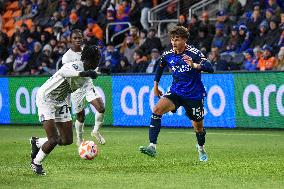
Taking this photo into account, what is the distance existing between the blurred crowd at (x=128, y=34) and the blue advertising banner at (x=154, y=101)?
1287 millimetres

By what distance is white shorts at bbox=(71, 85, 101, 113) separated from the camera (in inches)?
677

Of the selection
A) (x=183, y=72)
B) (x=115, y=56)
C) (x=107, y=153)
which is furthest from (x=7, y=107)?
(x=183, y=72)

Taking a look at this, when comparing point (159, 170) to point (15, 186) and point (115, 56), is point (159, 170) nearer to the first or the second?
point (15, 186)

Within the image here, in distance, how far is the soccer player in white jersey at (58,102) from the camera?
40.1 ft

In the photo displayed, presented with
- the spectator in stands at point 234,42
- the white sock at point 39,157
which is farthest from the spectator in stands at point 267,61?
the white sock at point 39,157

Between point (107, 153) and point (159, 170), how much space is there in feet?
10.6

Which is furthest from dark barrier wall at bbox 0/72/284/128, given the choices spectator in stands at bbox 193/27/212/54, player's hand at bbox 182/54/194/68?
player's hand at bbox 182/54/194/68

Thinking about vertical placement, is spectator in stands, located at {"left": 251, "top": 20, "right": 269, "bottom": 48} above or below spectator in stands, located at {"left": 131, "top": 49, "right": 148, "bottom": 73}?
above

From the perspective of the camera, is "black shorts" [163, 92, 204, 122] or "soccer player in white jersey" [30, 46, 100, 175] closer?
"soccer player in white jersey" [30, 46, 100, 175]

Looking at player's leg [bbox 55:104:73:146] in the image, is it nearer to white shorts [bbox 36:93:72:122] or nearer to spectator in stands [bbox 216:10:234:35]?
white shorts [bbox 36:93:72:122]

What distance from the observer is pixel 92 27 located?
94.2ft

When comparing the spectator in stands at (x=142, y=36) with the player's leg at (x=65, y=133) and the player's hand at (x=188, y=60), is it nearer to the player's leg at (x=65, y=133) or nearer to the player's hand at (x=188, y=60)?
the player's hand at (x=188, y=60)

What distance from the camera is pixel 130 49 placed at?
26531 mm

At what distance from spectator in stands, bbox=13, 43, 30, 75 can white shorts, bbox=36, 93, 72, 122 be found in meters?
16.3
